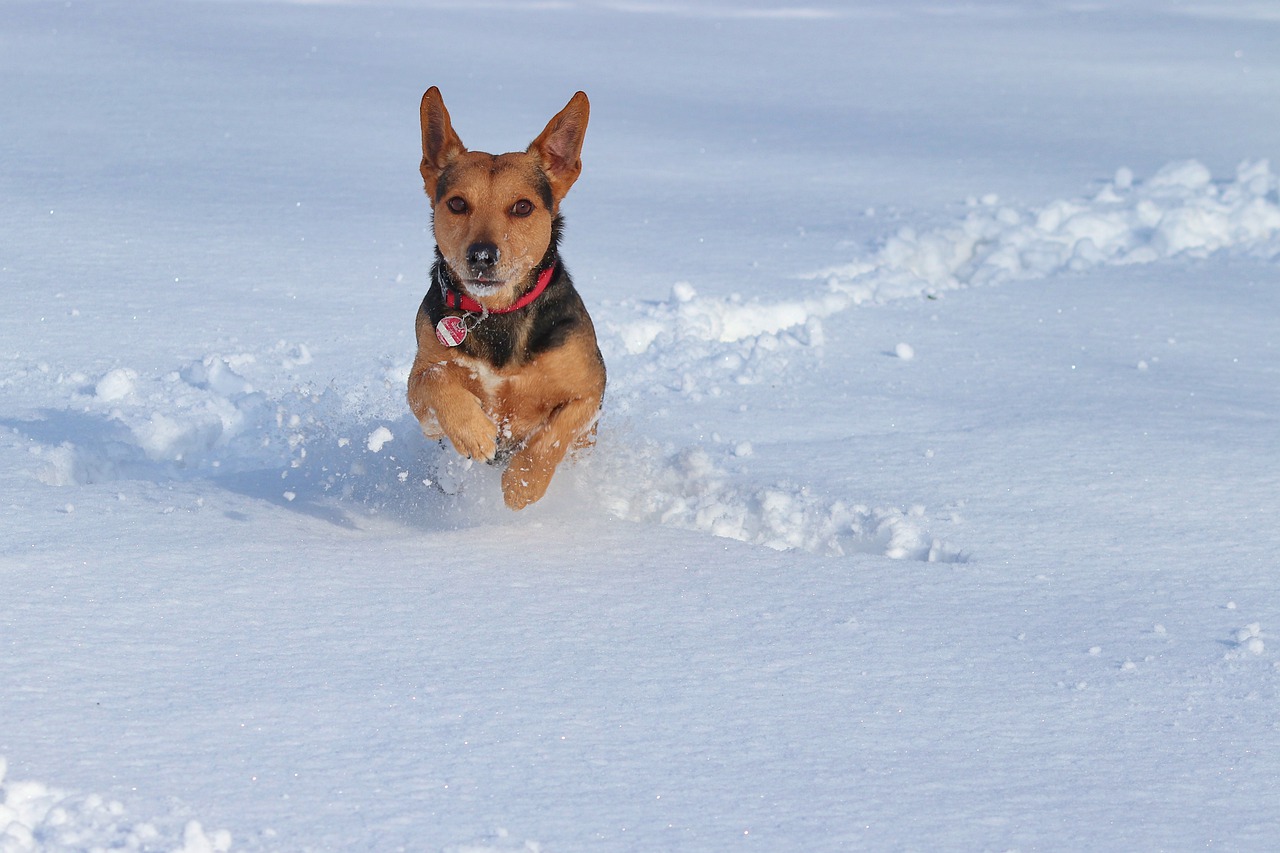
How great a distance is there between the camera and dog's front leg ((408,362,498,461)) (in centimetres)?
361

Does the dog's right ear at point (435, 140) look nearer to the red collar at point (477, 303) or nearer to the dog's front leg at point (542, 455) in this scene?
the red collar at point (477, 303)

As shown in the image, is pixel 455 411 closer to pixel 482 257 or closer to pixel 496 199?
pixel 482 257

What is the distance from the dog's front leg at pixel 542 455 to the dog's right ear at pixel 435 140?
2.31 feet

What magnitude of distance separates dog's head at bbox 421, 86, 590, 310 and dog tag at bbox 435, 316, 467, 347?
8 centimetres

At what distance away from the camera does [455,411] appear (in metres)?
3.61

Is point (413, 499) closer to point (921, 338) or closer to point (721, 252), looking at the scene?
point (921, 338)

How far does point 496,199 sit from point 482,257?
0.25 meters

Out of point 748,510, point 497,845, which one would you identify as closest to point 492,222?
point 748,510

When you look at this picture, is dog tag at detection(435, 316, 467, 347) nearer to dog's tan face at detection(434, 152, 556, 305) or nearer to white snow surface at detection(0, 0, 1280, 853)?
A: dog's tan face at detection(434, 152, 556, 305)

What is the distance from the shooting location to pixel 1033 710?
2.47 meters

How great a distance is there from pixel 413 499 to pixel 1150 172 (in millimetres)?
5692

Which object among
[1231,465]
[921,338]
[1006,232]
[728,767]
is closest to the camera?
[728,767]

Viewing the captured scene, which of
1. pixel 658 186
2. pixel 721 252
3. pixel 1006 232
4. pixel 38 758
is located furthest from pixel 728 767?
pixel 658 186

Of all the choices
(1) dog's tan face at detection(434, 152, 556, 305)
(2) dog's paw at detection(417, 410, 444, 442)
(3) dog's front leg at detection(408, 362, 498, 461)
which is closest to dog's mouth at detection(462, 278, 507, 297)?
(1) dog's tan face at detection(434, 152, 556, 305)
